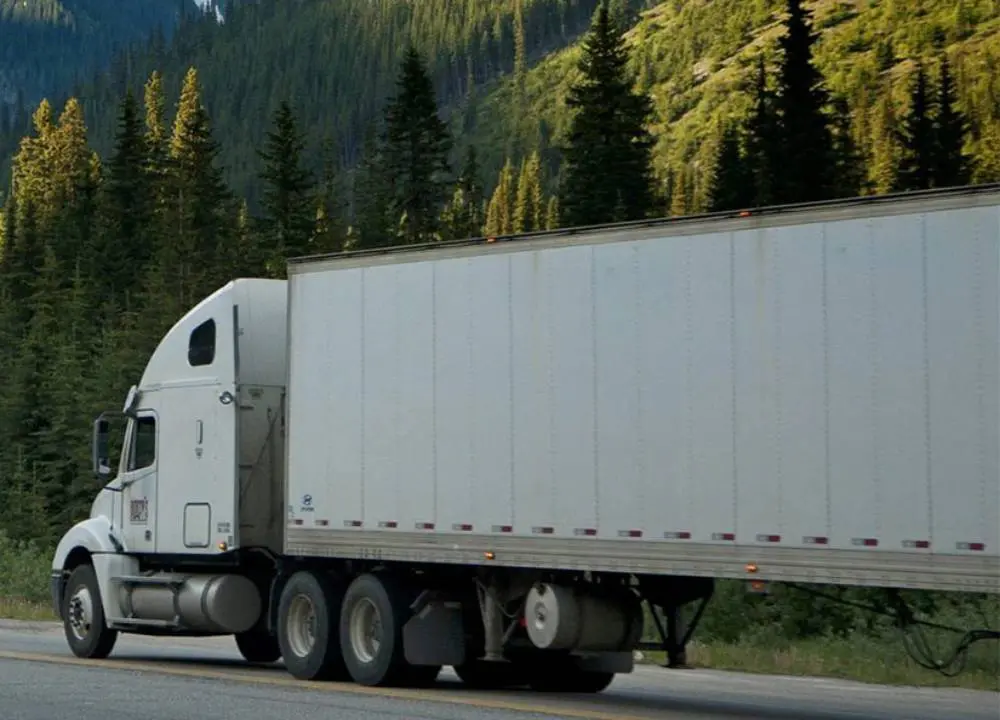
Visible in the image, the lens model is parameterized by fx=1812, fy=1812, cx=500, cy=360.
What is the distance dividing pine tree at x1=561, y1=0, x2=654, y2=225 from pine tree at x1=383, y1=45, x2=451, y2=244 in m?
9.04

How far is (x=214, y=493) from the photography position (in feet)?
62.0

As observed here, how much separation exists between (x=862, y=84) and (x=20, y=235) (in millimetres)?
94151

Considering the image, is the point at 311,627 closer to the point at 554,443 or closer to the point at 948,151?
the point at 554,443

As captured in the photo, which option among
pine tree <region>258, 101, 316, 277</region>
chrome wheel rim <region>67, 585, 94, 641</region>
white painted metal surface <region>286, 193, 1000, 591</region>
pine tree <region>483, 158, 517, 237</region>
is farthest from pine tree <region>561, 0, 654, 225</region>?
pine tree <region>483, 158, 517, 237</region>

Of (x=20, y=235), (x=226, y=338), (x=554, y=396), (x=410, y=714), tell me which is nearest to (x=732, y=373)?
(x=554, y=396)

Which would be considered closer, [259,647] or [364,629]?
[364,629]

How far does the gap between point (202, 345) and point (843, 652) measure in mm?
8368

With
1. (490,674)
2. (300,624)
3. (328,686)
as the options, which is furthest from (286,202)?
(328,686)

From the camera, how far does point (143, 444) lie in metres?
20.2

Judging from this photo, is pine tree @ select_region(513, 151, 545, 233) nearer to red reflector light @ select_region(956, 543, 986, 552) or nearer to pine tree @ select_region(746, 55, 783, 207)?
pine tree @ select_region(746, 55, 783, 207)

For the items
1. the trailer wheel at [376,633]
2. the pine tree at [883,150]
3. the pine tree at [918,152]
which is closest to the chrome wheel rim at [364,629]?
the trailer wheel at [376,633]

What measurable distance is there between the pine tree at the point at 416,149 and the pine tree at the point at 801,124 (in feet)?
58.4

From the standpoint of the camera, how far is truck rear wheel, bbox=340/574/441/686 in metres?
16.2

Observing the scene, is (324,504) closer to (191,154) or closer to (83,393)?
(83,393)
